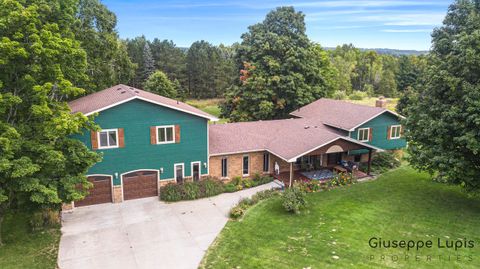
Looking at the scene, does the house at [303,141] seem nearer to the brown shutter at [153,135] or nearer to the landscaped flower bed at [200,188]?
the landscaped flower bed at [200,188]

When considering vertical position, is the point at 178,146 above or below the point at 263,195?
above

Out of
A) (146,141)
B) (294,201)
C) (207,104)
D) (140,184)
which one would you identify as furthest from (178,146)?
(207,104)

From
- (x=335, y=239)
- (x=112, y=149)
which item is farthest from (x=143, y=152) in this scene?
(x=335, y=239)

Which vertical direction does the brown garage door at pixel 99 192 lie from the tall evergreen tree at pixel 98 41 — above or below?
below

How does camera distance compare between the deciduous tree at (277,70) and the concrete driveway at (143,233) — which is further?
the deciduous tree at (277,70)

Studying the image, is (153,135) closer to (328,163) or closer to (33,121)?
(33,121)

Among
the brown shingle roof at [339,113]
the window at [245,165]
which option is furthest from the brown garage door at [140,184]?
the brown shingle roof at [339,113]

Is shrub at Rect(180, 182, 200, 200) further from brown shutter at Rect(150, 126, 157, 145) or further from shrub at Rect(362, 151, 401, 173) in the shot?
shrub at Rect(362, 151, 401, 173)
